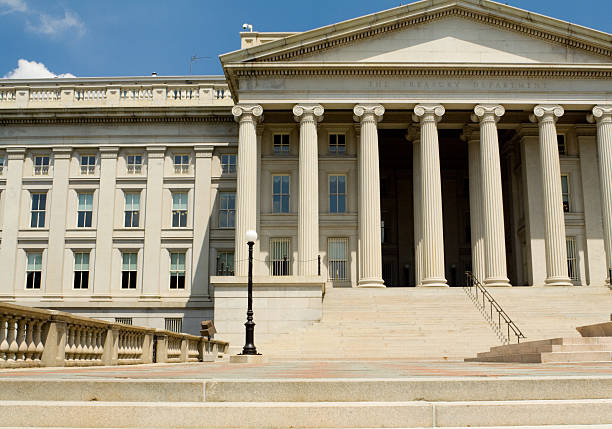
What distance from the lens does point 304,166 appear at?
39000 millimetres

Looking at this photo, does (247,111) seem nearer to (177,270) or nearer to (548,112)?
(177,270)

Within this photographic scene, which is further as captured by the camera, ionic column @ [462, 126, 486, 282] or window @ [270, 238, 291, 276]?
window @ [270, 238, 291, 276]

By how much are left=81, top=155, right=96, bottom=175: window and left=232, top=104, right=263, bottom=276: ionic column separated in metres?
13.1

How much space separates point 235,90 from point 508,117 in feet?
56.6

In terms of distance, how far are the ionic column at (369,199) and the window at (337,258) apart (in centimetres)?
351

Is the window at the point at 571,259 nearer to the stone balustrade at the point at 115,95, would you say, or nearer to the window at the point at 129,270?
the stone balustrade at the point at 115,95

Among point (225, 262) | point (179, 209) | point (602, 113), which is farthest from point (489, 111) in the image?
point (179, 209)

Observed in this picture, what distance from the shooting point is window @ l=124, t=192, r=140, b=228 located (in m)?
46.2

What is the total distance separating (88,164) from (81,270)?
24.1 feet

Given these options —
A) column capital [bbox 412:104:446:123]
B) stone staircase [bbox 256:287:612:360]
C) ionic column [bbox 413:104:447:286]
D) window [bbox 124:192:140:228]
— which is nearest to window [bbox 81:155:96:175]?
window [bbox 124:192:140:228]

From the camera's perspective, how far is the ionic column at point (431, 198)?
37.8 m

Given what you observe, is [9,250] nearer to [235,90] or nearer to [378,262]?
[235,90]

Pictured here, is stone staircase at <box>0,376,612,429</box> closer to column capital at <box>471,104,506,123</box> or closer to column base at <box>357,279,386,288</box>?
column base at <box>357,279,386,288</box>

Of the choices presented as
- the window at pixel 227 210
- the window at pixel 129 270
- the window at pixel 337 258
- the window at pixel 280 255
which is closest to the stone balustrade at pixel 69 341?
the window at pixel 280 255
